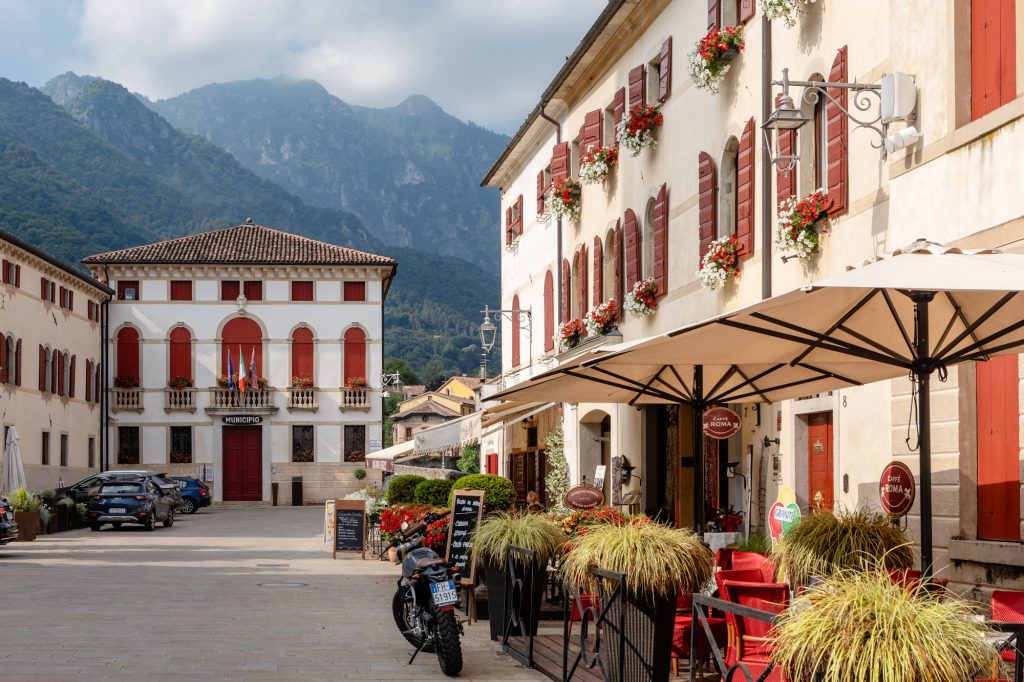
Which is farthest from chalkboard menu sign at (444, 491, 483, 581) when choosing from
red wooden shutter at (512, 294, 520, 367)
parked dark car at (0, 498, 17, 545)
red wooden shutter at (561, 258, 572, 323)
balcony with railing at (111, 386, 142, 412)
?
balcony with railing at (111, 386, 142, 412)

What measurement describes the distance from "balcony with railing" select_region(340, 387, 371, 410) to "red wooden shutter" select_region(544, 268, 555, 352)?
2933cm

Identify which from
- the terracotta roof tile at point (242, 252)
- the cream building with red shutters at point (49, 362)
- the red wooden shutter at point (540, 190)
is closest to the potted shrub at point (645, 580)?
the red wooden shutter at point (540, 190)

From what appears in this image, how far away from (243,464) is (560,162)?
3453cm

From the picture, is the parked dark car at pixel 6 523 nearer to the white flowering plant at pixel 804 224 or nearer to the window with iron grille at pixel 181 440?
the white flowering plant at pixel 804 224

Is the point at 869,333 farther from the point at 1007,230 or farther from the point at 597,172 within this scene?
the point at 597,172

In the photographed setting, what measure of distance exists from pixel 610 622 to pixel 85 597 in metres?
10.00

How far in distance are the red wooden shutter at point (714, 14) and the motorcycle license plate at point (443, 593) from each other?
1017 cm

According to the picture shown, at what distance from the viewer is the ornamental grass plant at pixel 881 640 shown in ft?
16.9

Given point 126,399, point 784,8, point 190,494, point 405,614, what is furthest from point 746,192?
point 126,399

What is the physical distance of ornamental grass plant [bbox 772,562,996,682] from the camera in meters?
5.16

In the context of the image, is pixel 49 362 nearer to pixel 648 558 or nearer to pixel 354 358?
pixel 354 358

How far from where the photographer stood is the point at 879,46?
42.7ft

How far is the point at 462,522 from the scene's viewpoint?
51.1 feet

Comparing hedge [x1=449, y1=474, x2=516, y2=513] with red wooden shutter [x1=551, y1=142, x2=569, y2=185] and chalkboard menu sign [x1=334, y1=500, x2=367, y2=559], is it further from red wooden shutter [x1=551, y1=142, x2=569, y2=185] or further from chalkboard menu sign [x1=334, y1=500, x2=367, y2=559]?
red wooden shutter [x1=551, y1=142, x2=569, y2=185]
